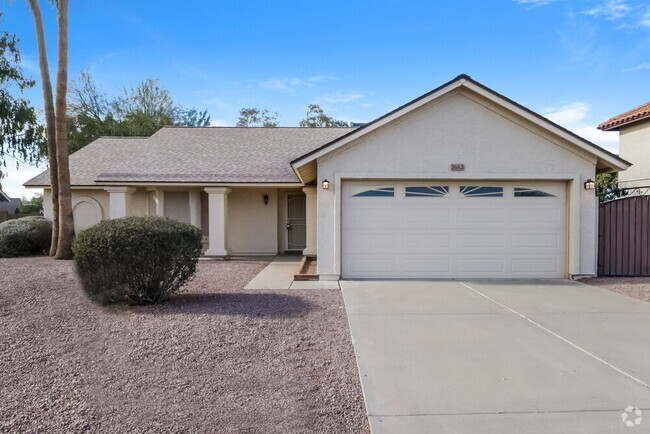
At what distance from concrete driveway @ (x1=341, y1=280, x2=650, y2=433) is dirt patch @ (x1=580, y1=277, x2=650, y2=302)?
59 cm

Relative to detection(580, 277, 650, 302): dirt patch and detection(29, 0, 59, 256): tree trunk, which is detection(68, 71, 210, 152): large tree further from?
detection(580, 277, 650, 302): dirt patch

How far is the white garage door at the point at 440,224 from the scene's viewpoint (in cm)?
983

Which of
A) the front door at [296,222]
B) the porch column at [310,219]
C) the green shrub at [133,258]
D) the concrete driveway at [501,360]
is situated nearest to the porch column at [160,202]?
the front door at [296,222]

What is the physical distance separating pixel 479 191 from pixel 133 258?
7795 millimetres

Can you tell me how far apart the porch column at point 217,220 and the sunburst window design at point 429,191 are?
6.82 metres

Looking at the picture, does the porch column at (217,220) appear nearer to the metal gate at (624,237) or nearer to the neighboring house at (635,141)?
the metal gate at (624,237)

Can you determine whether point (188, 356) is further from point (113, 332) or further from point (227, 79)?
point (227, 79)

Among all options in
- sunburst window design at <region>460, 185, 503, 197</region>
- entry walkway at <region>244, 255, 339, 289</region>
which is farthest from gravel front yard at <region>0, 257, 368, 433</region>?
sunburst window design at <region>460, 185, 503, 197</region>

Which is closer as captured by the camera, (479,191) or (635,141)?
(479,191)

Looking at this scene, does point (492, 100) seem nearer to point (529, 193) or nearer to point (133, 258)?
point (529, 193)

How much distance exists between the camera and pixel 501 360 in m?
4.77

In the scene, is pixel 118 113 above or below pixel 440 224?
above

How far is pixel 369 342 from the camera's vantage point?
5355mm

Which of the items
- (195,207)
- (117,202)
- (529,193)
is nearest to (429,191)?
(529,193)
